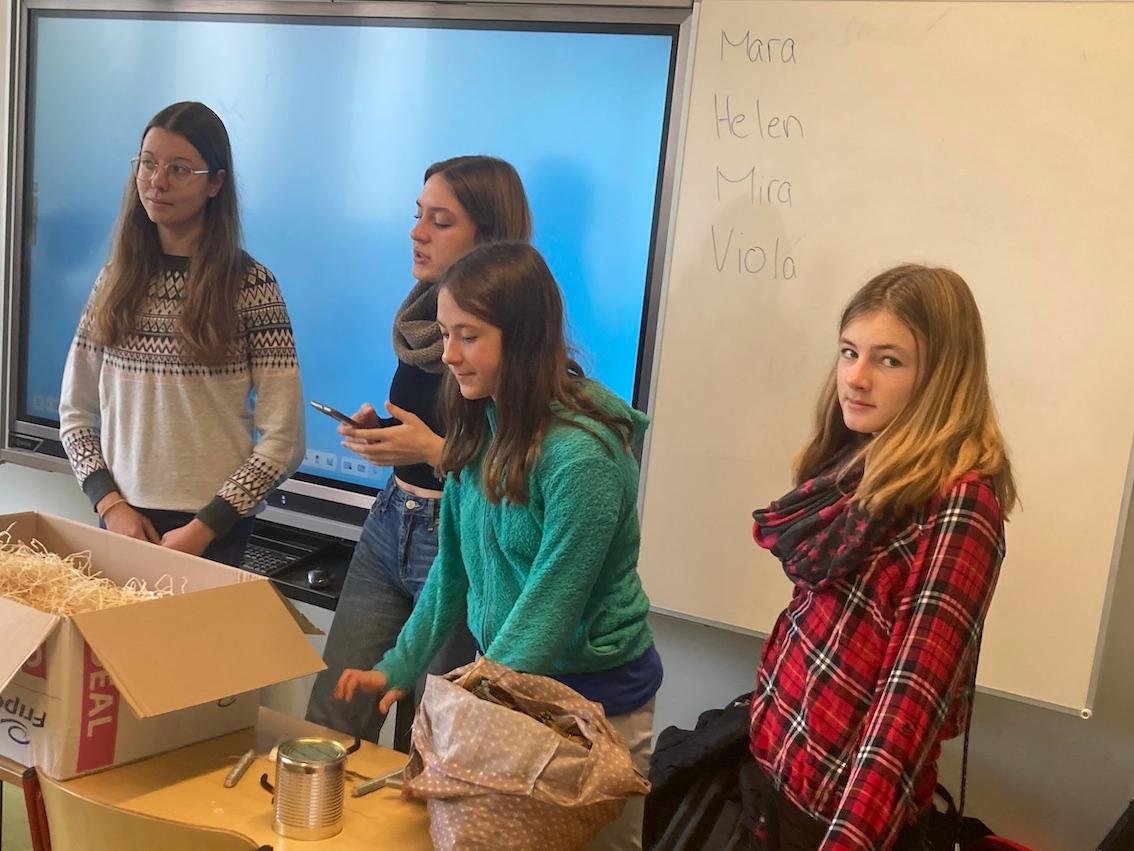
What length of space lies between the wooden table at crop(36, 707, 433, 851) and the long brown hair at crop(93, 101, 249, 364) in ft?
2.69

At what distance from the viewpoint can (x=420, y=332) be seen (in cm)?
186

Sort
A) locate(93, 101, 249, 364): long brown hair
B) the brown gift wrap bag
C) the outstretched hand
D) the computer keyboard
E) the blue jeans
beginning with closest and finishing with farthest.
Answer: the brown gift wrap bag, the outstretched hand, the blue jeans, locate(93, 101, 249, 364): long brown hair, the computer keyboard

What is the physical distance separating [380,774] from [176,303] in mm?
1063

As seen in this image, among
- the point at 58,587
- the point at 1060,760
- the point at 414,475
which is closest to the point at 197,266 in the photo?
the point at 414,475

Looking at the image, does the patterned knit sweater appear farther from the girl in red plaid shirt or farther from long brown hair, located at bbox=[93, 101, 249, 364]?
the girl in red plaid shirt

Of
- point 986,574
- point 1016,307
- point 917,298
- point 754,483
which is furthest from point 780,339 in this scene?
point 986,574

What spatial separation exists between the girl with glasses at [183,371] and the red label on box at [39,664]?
0.64m

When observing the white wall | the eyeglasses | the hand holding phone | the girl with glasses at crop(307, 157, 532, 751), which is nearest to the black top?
the girl with glasses at crop(307, 157, 532, 751)

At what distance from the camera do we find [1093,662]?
185 cm

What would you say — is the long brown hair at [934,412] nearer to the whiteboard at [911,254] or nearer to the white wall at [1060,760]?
the whiteboard at [911,254]

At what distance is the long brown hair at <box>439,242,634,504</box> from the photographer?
1.46 meters

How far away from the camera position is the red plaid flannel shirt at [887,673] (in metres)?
1.14

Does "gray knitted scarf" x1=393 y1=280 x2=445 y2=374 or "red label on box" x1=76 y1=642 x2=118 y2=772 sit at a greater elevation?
"gray knitted scarf" x1=393 y1=280 x2=445 y2=374

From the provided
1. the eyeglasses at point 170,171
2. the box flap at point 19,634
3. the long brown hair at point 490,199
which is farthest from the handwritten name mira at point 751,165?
the box flap at point 19,634
